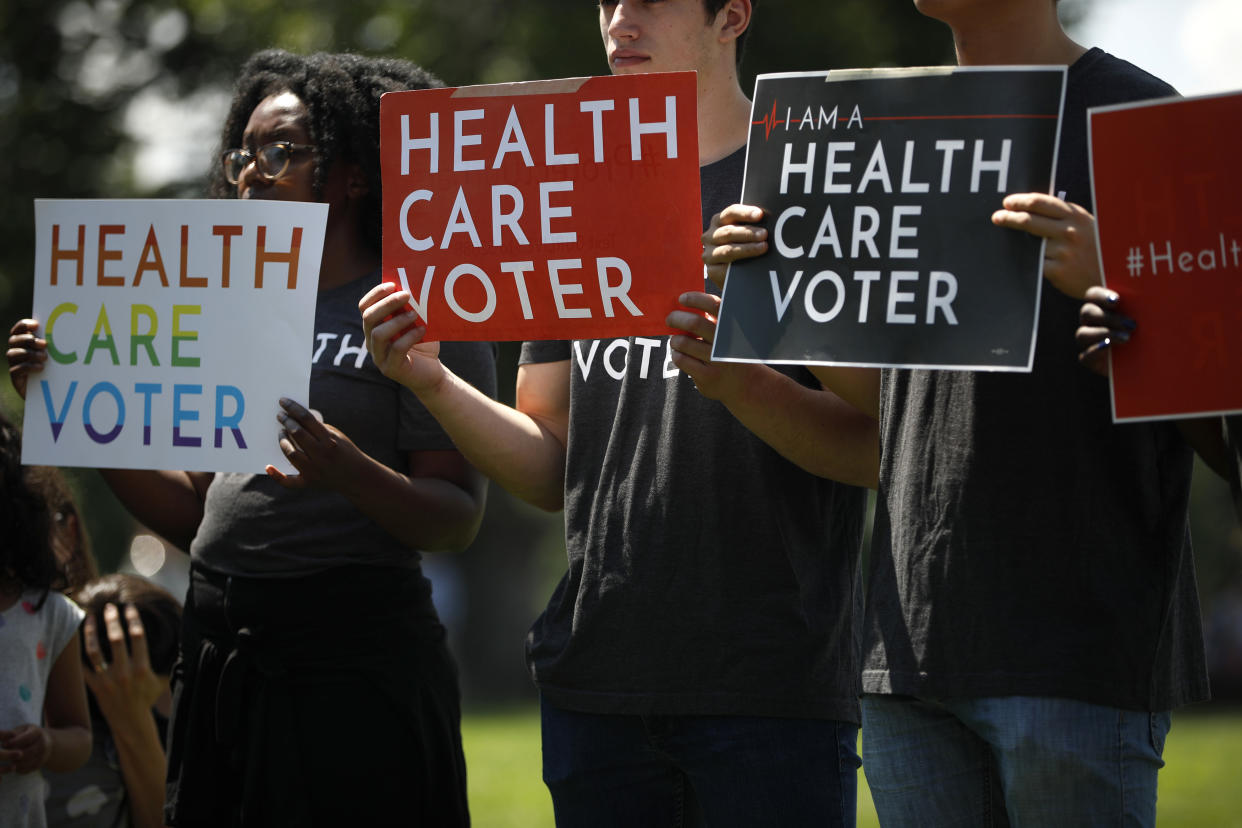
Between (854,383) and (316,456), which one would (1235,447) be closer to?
(854,383)

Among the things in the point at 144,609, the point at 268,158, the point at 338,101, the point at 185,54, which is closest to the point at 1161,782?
the point at 144,609

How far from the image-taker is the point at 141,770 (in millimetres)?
3547

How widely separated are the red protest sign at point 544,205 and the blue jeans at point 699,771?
0.73 meters

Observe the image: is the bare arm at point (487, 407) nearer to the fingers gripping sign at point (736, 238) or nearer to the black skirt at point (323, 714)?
the black skirt at point (323, 714)

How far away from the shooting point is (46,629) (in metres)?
3.36

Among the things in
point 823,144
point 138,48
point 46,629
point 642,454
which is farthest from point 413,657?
point 138,48

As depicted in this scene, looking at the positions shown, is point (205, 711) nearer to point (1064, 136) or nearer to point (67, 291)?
point (67, 291)

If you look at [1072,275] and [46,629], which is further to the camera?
[46,629]

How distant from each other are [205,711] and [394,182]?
1.26 metres

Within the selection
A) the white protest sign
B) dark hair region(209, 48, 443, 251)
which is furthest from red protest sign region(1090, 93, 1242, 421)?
dark hair region(209, 48, 443, 251)

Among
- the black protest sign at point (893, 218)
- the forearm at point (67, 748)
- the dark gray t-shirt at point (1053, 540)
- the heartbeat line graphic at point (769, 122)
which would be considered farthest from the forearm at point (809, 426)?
the forearm at point (67, 748)

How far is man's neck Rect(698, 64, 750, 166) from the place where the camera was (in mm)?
2684

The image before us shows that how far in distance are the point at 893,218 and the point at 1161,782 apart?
7.44 meters

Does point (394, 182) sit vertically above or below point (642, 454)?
above
